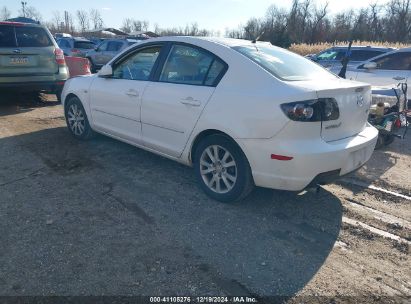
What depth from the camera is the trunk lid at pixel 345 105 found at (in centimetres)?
324

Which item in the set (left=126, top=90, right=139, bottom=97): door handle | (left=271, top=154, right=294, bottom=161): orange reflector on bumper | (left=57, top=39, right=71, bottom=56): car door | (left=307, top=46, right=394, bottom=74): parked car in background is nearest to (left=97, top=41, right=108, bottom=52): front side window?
(left=57, top=39, right=71, bottom=56): car door

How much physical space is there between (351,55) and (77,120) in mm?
9261

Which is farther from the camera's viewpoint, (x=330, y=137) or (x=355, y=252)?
(x=330, y=137)

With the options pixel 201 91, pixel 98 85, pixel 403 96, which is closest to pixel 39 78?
pixel 98 85

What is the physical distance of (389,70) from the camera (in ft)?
29.5

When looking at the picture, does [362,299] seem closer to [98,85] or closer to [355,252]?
[355,252]

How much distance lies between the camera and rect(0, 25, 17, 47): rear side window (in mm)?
7480

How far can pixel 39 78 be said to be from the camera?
7.83 meters

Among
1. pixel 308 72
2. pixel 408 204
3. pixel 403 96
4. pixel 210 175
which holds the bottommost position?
pixel 408 204

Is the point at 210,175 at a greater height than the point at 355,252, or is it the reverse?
the point at 210,175

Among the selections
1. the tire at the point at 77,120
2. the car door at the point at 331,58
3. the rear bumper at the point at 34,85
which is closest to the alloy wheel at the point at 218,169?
the tire at the point at 77,120

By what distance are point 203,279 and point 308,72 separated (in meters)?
2.44

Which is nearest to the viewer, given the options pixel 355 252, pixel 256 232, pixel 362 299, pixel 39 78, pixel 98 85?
pixel 362 299

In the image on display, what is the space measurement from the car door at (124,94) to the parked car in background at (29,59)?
335 cm
